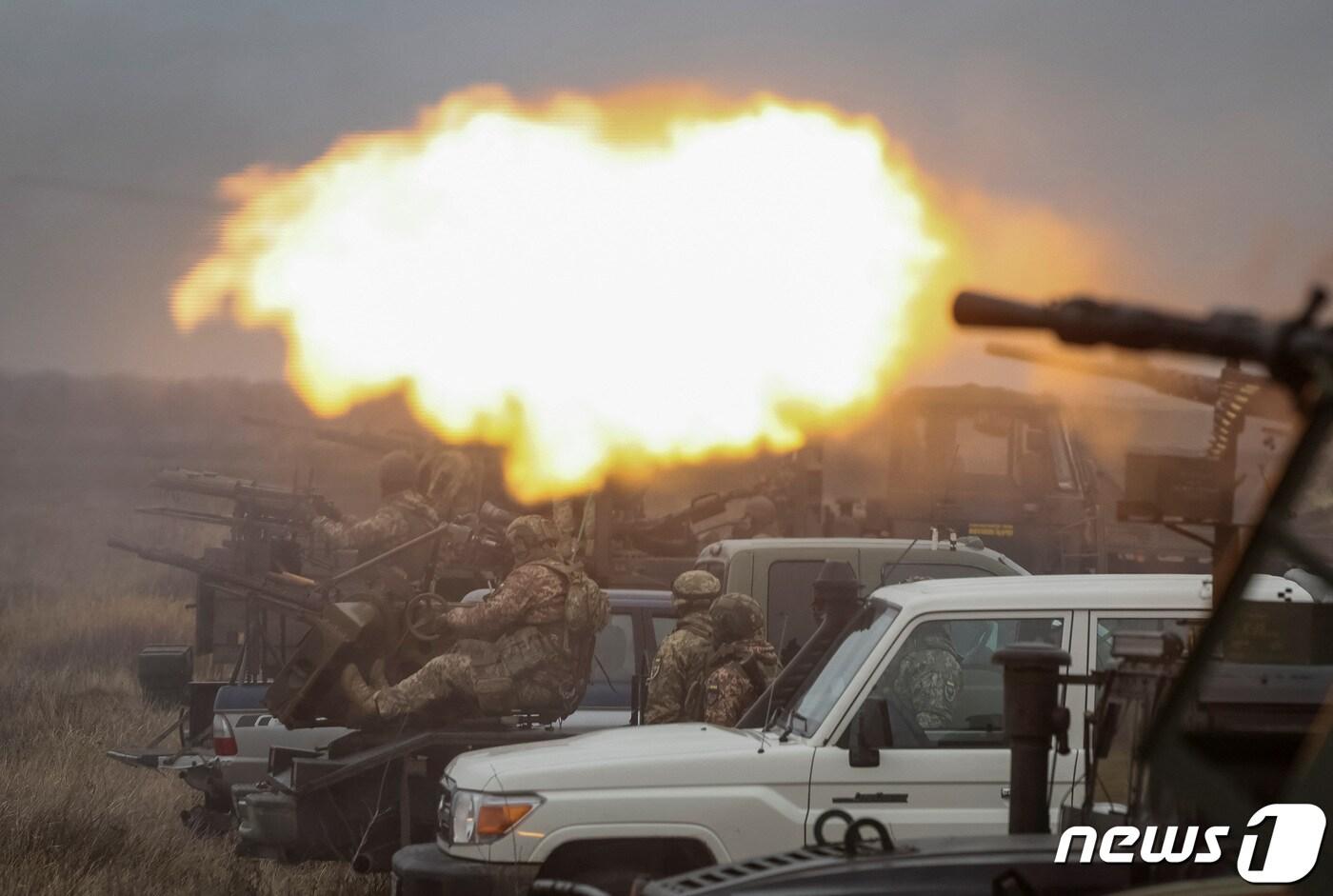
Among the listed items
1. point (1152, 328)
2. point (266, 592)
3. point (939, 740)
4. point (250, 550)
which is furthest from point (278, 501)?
point (1152, 328)

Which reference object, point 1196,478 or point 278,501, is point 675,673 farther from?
point 278,501

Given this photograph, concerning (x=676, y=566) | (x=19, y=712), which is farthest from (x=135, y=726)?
(x=676, y=566)

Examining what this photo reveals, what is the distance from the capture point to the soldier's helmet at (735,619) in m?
9.41

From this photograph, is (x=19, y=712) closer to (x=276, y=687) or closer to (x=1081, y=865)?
(x=276, y=687)

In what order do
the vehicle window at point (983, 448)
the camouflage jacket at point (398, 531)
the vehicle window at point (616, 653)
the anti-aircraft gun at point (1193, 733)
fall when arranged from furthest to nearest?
the vehicle window at point (983, 448)
the camouflage jacket at point (398, 531)
the vehicle window at point (616, 653)
the anti-aircraft gun at point (1193, 733)

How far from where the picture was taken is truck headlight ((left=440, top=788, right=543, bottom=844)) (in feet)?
22.2

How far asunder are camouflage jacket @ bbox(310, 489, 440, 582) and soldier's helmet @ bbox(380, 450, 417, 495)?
0.09 metres

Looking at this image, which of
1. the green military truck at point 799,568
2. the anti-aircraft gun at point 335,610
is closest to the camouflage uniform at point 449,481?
the anti-aircraft gun at point 335,610

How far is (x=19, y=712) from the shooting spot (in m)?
16.9

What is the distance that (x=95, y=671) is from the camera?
20.7 meters

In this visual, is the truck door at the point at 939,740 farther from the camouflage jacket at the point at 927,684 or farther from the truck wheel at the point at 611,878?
the truck wheel at the point at 611,878

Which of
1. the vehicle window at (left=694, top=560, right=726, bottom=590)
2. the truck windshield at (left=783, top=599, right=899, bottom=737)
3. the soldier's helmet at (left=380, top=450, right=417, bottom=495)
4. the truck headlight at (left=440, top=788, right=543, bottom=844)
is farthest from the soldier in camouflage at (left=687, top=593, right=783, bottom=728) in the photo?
the soldier's helmet at (left=380, top=450, right=417, bottom=495)

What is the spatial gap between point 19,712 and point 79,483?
50.7 meters

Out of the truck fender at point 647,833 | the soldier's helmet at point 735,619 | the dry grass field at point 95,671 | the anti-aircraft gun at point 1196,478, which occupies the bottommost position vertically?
the dry grass field at point 95,671
